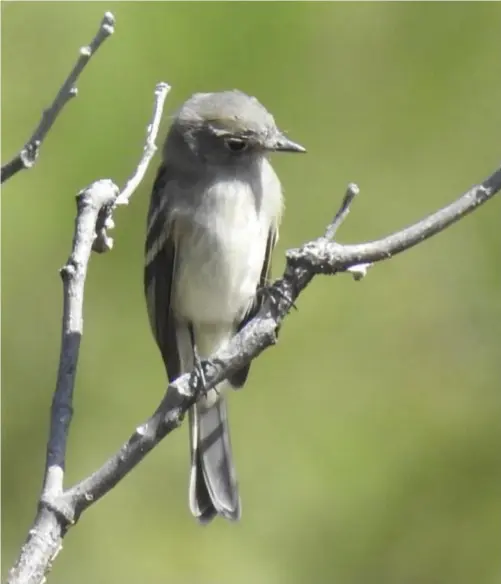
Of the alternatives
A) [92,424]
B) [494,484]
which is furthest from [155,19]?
[494,484]

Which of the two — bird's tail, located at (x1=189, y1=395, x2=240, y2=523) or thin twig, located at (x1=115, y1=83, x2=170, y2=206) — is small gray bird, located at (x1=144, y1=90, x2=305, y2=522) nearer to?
bird's tail, located at (x1=189, y1=395, x2=240, y2=523)

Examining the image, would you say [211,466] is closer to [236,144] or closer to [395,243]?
[236,144]

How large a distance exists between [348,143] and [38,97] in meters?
1.06

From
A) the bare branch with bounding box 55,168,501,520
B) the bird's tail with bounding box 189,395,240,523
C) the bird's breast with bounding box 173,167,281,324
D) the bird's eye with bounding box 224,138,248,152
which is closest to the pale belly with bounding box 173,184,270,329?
the bird's breast with bounding box 173,167,281,324

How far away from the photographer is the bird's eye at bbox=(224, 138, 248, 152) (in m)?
2.77

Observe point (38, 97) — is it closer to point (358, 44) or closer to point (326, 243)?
point (358, 44)

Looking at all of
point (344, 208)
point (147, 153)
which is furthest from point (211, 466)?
point (344, 208)

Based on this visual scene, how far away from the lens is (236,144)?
278 centimetres

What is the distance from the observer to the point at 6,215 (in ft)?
12.4

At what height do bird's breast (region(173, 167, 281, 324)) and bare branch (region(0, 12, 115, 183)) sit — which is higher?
bird's breast (region(173, 167, 281, 324))

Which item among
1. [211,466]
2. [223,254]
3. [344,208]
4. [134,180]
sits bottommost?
[344,208]

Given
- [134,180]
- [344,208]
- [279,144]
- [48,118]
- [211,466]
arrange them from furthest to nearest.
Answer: [211,466], [279,144], [134,180], [344,208], [48,118]

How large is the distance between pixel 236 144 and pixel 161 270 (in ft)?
1.24

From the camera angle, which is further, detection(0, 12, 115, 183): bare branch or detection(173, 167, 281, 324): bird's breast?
detection(173, 167, 281, 324): bird's breast
